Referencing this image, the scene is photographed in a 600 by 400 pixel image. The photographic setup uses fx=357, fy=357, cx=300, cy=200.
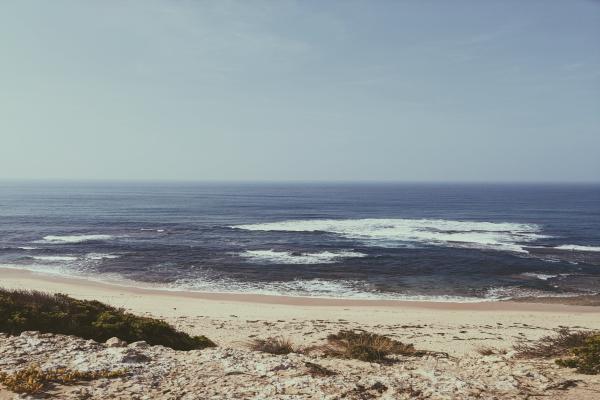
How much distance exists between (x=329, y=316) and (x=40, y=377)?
1620 centimetres

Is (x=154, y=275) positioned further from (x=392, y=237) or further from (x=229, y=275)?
(x=392, y=237)

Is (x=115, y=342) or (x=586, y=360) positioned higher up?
(x=586, y=360)

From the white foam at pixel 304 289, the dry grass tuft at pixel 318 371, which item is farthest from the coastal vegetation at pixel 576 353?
the white foam at pixel 304 289

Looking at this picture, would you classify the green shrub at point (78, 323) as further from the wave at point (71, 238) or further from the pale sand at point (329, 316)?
the wave at point (71, 238)

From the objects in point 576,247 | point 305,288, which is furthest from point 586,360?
point 576,247

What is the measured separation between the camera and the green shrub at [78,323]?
10.8 metres

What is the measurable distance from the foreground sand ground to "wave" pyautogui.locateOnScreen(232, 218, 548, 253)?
865 inches

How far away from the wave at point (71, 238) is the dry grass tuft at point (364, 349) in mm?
43765

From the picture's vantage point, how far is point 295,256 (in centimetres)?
3972

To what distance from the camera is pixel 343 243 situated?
46469 mm

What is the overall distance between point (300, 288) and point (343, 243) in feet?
60.2

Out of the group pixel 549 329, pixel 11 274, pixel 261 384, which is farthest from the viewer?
pixel 11 274

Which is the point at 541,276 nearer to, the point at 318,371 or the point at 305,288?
the point at 305,288

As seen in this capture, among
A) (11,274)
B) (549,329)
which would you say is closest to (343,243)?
(549,329)
